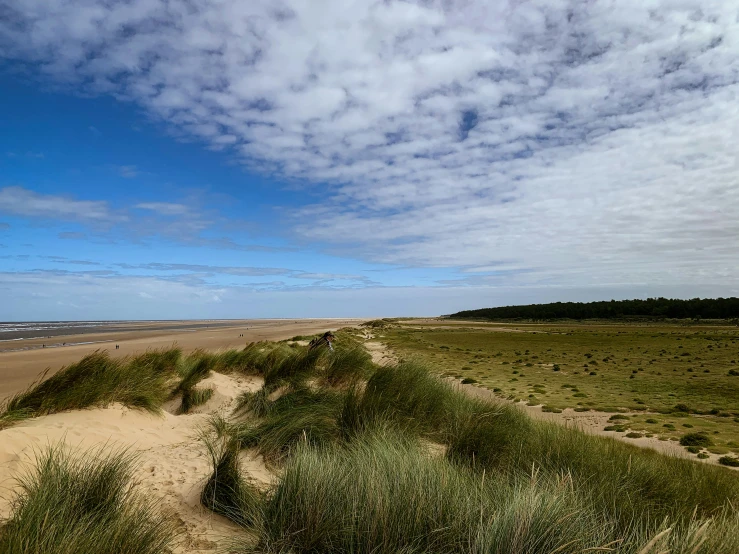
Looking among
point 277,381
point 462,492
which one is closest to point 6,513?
point 462,492

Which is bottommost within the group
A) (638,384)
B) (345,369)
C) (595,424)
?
(638,384)

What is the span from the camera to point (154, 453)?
226 inches

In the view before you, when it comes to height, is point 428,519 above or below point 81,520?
below

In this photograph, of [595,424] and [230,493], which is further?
[595,424]

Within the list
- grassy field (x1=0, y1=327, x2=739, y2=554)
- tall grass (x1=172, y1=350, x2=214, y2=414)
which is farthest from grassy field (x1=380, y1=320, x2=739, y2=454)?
tall grass (x1=172, y1=350, x2=214, y2=414)

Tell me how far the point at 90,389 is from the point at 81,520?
5.41 m

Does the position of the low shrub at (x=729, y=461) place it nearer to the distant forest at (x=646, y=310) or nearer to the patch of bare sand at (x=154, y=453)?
the patch of bare sand at (x=154, y=453)

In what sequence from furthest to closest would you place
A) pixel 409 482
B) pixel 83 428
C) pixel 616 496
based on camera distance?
pixel 83 428
pixel 616 496
pixel 409 482

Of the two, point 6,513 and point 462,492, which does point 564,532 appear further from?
point 6,513

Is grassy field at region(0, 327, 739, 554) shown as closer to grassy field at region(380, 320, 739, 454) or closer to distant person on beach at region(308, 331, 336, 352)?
grassy field at region(380, 320, 739, 454)

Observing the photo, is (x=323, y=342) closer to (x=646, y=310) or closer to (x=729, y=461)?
(x=729, y=461)

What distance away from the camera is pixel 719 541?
2.82 m

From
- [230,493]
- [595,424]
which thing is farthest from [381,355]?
[230,493]

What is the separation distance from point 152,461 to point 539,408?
398 inches
